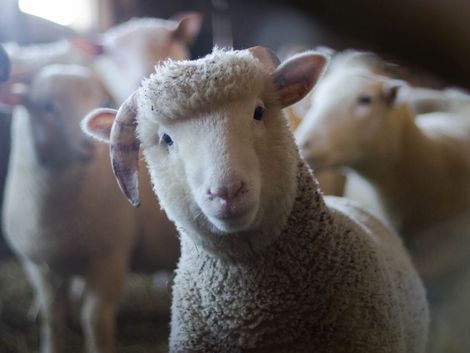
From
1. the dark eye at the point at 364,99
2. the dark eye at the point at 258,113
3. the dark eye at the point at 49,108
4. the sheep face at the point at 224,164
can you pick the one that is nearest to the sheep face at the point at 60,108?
the dark eye at the point at 49,108

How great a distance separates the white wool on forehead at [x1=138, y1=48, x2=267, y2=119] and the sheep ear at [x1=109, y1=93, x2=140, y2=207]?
0.06ft

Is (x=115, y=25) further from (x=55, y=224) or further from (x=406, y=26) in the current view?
(x=406, y=26)

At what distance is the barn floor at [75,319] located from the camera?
0.74m

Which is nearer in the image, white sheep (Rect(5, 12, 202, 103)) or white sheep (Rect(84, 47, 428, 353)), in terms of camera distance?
white sheep (Rect(84, 47, 428, 353))

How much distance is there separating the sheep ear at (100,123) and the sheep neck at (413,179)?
49 cm

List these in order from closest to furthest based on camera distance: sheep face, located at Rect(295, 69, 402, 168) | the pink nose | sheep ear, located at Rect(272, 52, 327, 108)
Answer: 1. the pink nose
2. sheep ear, located at Rect(272, 52, 327, 108)
3. sheep face, located at Rect(295, 69, 402, 168)

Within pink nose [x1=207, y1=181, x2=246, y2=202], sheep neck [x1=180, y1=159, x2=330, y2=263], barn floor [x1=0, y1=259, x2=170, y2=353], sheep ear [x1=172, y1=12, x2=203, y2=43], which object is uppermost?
sheep ear [x1=172, y1=12, x2=203, y2=43]

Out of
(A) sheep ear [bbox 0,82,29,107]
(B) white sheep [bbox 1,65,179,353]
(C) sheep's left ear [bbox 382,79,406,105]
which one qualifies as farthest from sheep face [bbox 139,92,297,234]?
(C) sheep's left ear [bbox 382,79,406,105]

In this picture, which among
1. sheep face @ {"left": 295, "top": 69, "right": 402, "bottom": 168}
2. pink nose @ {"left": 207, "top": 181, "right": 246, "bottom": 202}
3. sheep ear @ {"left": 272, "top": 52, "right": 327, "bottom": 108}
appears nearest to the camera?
pink nose @ {"left": 207, "top": 181, "right": 246, "bottom": 202}

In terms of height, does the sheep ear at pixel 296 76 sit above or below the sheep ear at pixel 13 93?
above

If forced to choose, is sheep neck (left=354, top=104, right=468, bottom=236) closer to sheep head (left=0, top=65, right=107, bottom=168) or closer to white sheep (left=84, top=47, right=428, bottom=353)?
white sheep (left=84, top=47, right=428, bottom=353)

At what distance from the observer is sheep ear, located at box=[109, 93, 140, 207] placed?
2.08 ft

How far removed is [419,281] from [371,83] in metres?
0.34

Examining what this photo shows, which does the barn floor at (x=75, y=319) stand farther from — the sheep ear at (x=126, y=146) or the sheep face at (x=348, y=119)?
the sheep face at (x=348, y=119)
